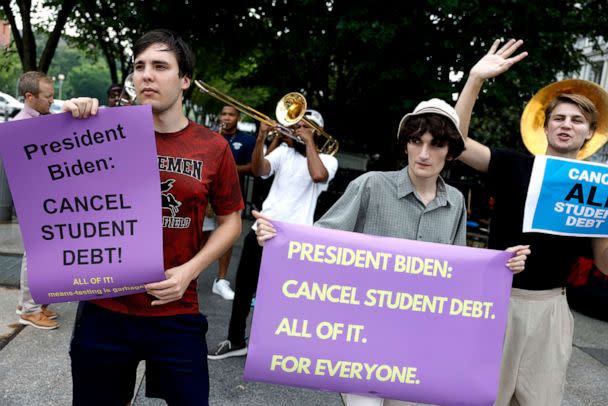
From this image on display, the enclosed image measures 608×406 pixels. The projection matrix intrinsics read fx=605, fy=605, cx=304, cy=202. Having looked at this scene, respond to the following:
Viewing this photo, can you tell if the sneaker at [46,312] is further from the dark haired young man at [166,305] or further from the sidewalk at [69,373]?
the dark haired young man at [166,305]

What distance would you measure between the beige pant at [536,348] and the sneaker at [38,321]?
3353 millimetres

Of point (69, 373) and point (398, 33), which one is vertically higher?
point (398, 33)

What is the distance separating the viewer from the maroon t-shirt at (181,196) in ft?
7.12

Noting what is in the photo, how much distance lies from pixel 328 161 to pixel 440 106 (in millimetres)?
2399

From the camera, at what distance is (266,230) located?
91.1 inches

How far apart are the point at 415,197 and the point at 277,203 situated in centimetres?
209

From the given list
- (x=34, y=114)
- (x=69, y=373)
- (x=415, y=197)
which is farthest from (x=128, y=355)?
(x=34, y=114)

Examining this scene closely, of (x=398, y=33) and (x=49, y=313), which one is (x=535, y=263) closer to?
(x=49, y=313)

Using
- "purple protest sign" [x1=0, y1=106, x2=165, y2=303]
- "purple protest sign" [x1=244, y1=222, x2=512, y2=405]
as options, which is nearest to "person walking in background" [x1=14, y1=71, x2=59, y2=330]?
"purple protest sign" [x1=0, y1=106, x2=165, y2=303]

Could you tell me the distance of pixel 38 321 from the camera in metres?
4.52

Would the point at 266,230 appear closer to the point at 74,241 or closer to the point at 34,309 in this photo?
the point at 74,241

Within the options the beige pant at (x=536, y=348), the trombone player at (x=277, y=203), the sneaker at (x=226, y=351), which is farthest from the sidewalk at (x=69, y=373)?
the beige pant at (x=536, y=348)

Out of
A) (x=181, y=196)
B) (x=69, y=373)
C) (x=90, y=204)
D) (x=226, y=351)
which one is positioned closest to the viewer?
(x=90, y=204)

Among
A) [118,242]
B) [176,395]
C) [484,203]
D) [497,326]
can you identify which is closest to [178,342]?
[176,395]
